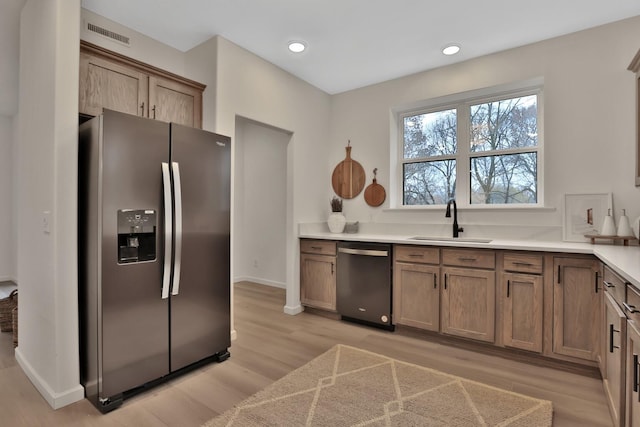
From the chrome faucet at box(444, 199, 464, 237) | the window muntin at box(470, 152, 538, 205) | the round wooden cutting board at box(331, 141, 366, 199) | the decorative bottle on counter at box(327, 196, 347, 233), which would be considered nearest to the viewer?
the window muntin at box(470, 152, 538, 205)

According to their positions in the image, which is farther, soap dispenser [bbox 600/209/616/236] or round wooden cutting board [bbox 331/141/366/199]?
round wooden cutting board [bbox 331/141/366/199]

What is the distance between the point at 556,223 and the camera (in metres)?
2.97

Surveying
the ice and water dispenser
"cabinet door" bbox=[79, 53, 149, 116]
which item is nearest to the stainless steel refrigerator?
the ice and water dispenser

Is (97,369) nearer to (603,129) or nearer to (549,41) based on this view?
(603,129)

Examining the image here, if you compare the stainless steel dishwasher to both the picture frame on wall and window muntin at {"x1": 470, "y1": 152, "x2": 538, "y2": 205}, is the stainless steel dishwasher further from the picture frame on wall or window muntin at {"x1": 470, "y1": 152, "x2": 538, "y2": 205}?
the picture frame on wall

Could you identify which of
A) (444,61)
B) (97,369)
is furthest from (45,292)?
(444,61)

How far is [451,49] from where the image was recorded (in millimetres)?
3168

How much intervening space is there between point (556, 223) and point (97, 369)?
366cm

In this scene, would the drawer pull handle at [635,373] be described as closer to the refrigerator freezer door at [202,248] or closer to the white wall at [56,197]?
the refrigerator freezer door at [202,248]

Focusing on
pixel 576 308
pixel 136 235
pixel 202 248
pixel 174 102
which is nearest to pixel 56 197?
pixel 136 235

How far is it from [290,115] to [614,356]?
330 centimetres

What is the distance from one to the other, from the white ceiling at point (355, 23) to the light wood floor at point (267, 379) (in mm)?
2735

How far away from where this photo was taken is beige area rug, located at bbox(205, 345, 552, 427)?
6.07 feet

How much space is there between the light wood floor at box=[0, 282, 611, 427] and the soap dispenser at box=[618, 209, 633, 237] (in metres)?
1.12
